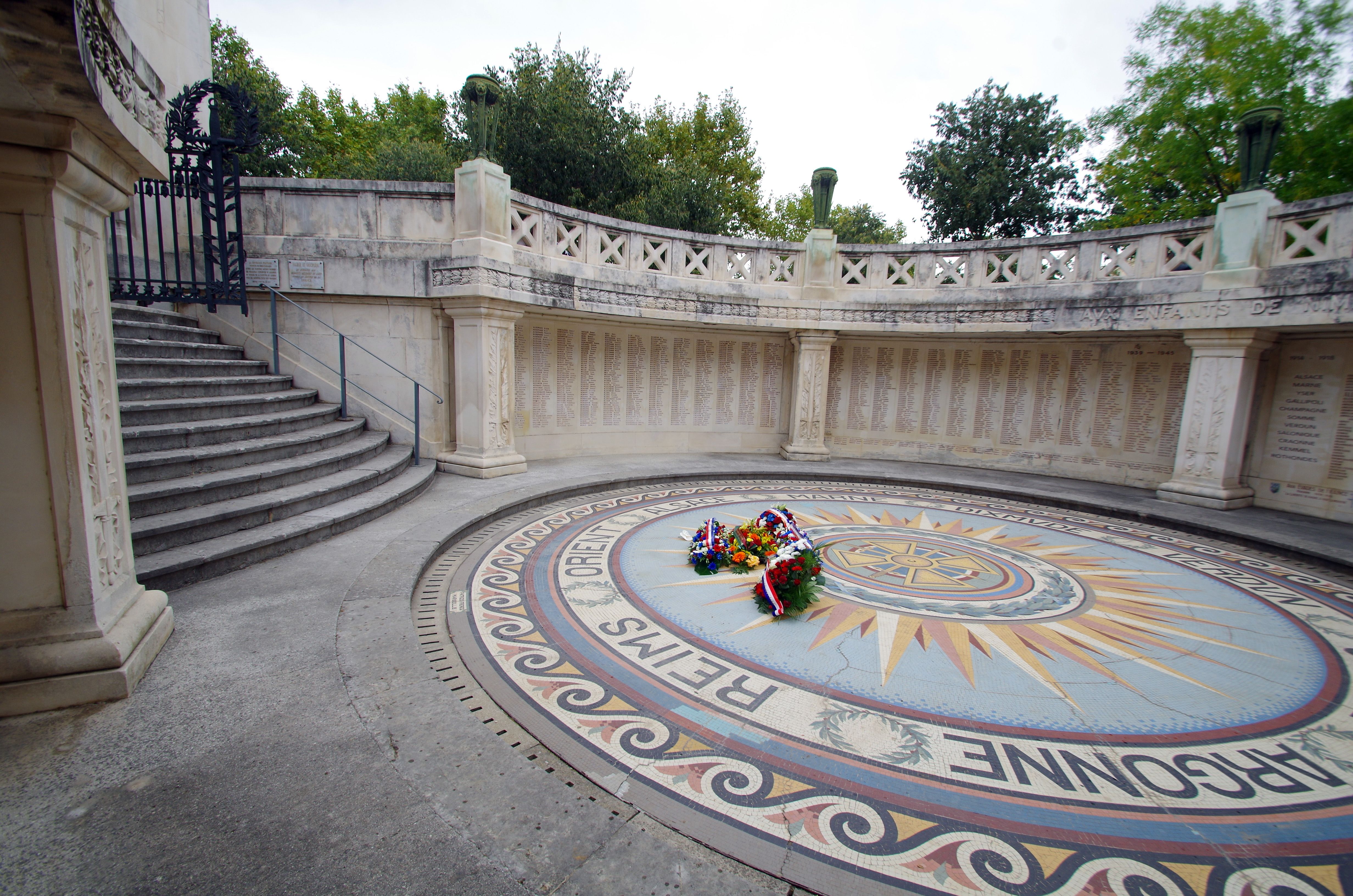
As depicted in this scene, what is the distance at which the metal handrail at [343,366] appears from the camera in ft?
25.9

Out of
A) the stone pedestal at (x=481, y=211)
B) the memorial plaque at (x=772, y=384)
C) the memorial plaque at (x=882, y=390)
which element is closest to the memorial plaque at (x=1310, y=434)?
the memorial plaque at (x=882, y=390)

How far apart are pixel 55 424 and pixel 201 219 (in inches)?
294

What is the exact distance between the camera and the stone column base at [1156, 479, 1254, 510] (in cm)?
844

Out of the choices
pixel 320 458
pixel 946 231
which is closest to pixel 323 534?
pixel 320 458

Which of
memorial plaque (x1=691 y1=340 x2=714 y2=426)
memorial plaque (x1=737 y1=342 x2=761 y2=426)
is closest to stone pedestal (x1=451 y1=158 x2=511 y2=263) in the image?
memorial plaque (x1=691 y1=340 x2=714 y2=426)

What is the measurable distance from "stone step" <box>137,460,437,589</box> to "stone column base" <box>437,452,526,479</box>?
4.94ft

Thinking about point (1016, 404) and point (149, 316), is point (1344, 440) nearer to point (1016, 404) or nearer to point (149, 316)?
point (1016, 404)

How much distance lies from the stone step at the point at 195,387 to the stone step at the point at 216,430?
→ 43 cm

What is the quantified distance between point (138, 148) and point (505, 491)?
5246mm

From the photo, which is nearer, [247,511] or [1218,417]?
[247,511]

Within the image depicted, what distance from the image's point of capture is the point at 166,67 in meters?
9.72

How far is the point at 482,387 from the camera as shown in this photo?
8258 millimetres

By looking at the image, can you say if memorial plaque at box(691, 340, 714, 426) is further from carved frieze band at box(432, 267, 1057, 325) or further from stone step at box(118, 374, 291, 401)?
stone step at box(118, 374, 291, 401)

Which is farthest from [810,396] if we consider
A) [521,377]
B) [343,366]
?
[343,366]
